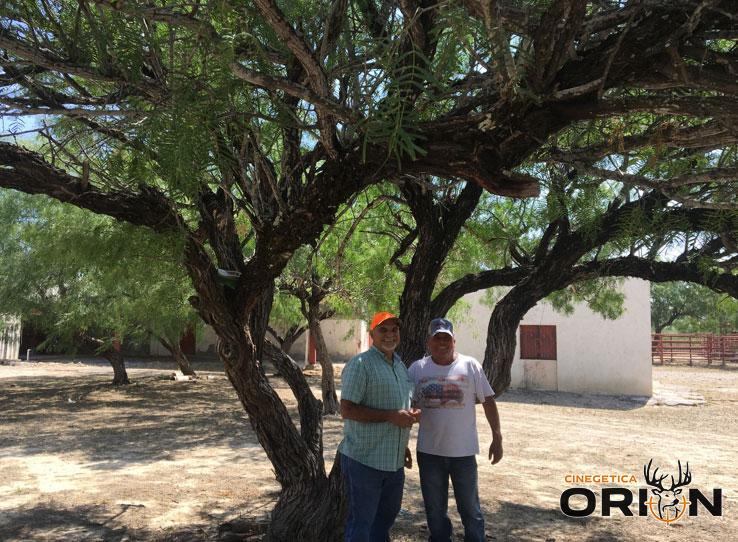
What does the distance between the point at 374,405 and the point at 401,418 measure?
176 mm

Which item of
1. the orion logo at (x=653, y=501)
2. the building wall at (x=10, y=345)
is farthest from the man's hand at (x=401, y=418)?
the building wall at (x=10, y=345)

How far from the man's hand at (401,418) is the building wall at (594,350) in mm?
14200

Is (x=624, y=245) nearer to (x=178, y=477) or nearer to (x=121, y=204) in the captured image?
(x=121, y=204)

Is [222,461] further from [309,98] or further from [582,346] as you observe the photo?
[582,346]

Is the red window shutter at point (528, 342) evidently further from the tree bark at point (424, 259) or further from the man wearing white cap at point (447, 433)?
the man wearing white cap at point (447, 433)

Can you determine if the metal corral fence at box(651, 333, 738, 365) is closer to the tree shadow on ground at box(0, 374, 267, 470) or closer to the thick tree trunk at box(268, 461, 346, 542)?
the tree shadow on ground at box(0, 374, 267, 470)

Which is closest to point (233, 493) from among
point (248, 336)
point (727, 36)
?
point (248, 336)

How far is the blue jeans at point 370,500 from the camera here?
3135mm

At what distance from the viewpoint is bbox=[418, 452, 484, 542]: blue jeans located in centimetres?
339

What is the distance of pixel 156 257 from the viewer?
12.6 feet

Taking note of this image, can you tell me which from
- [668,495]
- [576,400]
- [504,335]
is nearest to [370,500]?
[504,335]

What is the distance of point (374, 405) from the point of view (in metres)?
3.25

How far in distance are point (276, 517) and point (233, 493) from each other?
80.9 inches

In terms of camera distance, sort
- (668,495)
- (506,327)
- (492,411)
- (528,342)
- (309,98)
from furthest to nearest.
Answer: (528,342), (668,495), (506,327), (492,411), (309,98)
